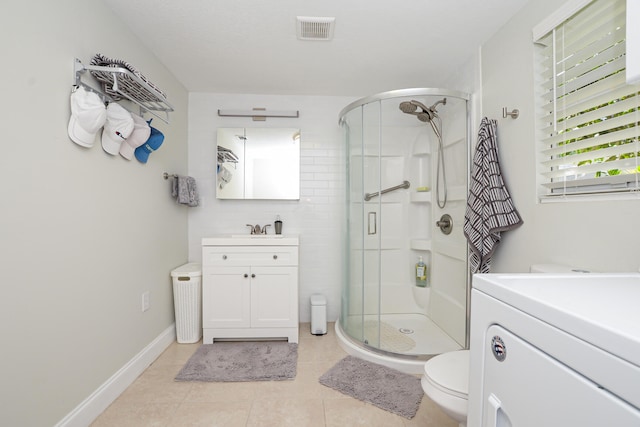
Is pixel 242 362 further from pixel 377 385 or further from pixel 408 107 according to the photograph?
pixel 408 107

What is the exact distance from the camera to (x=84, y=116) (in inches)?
56.4

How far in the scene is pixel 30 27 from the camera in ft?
4.04

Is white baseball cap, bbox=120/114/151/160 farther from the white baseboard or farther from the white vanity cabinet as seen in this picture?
the white baseboard

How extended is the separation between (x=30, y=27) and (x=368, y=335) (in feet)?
8.16

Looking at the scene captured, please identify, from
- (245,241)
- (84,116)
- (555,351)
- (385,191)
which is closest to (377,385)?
Result: (385,191)

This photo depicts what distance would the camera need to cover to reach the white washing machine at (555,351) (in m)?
0.48

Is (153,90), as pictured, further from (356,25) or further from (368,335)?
(368,335)

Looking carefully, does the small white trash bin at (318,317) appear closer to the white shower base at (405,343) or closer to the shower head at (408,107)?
the white shower base at (405,343)

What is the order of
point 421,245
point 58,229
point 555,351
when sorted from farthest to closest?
1. point 421,245
2. point 58,229
3. point 555,351

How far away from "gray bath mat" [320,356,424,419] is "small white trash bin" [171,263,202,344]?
118 cm

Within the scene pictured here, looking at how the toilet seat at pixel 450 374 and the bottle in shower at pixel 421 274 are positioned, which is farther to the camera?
the bottle in shower at pixel 421 274

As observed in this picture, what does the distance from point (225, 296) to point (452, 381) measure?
70.6 inches

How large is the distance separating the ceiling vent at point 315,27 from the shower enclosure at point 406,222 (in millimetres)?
534

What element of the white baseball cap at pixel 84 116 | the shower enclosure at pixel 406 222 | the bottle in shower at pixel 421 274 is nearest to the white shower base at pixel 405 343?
the shower enclosure at pixel 406 222
